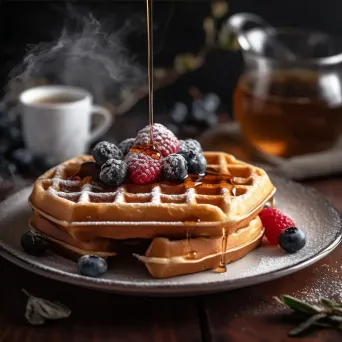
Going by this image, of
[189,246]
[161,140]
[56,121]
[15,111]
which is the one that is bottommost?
[15,111]

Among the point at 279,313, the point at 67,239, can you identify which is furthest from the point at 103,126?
the point at 279,313

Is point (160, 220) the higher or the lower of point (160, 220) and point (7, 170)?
the higher

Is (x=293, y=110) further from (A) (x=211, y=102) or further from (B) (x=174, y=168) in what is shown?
(B) (x=174, y=168)

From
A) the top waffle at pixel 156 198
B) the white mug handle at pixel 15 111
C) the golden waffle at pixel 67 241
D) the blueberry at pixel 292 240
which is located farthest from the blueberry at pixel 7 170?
the blueberry at pixel 292 240

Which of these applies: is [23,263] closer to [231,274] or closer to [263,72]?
[231,274]

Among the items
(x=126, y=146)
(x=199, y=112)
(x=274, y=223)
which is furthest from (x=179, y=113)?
(x=274, y=223)

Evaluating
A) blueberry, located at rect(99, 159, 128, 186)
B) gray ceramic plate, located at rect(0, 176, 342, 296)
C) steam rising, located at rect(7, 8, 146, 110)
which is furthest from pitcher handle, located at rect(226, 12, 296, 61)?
blueberry, located at rect(99, 159, 128, 186)
